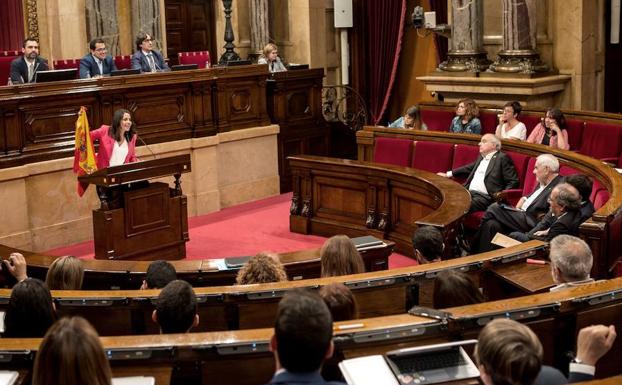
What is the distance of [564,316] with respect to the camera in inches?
143

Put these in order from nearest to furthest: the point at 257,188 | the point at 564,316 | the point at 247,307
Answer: the point at 564,316, the point at 247,307, the point at 257,188

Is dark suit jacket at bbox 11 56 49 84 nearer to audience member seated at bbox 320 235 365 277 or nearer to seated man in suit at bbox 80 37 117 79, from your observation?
seated man in suit at bbox 80 37 117 79

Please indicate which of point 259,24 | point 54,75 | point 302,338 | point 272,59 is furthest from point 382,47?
point 302,338

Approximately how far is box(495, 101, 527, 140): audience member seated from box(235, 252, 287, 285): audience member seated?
5067 mm

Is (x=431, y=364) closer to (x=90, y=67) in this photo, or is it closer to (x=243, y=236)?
(x=243, y=236)

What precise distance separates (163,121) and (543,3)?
4.38m

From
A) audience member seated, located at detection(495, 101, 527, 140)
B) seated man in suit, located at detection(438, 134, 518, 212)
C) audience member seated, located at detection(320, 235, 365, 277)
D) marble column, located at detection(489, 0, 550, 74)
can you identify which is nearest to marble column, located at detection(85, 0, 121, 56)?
marble column, located at detection(489, 0, 550, 74)

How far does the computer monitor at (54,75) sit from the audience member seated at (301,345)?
6927mm

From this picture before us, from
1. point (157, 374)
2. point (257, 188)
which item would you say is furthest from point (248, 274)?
point (257, 188)

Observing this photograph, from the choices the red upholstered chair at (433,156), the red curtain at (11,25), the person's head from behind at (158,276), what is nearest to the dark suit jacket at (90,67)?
the red curtain at (11,25)

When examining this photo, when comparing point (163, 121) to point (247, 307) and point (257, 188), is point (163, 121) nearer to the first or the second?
point (257, 188)

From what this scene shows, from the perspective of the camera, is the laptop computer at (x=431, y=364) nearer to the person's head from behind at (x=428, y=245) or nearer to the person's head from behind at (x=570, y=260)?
the person's head from behind at (x=570, y=260)

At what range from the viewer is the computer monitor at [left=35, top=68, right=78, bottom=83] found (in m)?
8.91

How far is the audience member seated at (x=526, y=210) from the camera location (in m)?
7.02
